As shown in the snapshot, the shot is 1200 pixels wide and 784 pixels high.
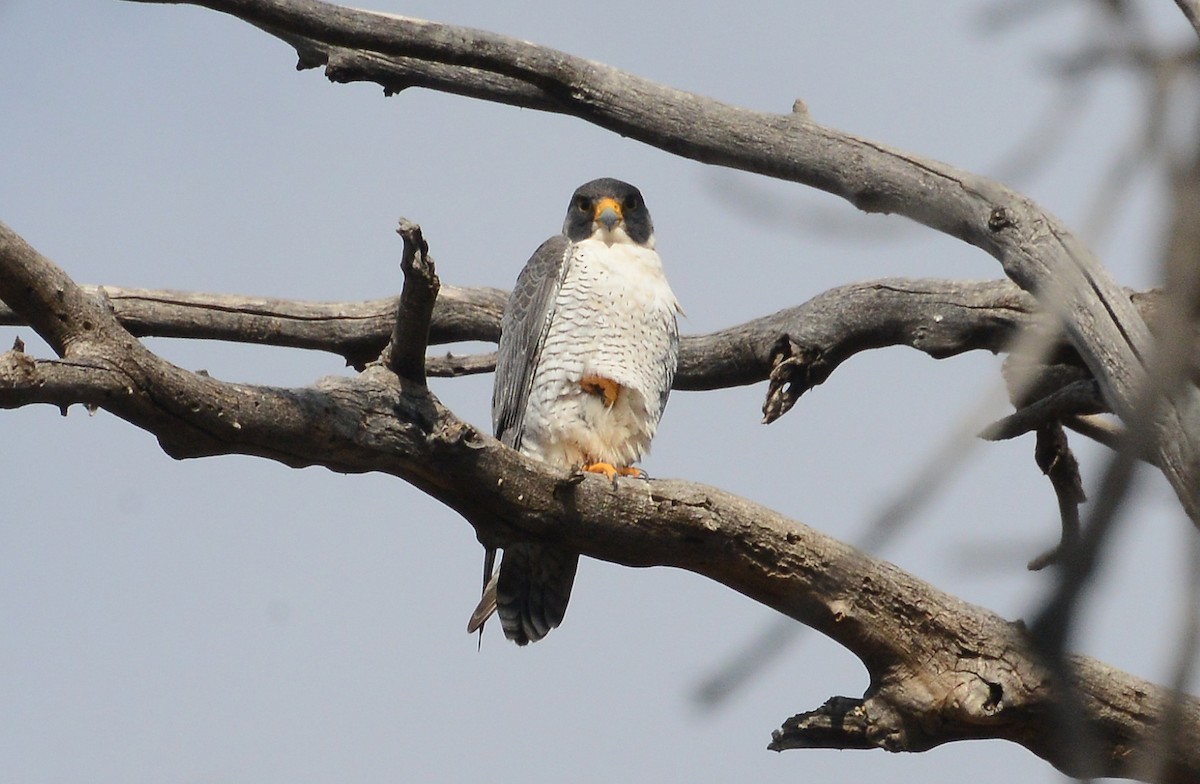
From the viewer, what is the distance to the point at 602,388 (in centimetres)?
535

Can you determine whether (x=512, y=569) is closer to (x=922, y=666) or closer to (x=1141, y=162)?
(x=922, y=666)

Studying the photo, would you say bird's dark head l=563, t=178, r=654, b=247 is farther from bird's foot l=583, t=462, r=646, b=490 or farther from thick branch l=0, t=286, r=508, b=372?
bird's foot l=583, t=462, r=646, b=490

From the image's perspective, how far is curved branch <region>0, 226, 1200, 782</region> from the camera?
351cm

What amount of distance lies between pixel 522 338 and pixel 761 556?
1957 millimetres

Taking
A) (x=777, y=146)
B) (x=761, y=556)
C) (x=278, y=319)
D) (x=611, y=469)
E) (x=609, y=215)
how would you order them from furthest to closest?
(x=609, y=215)
(x=278, y=319)
(x=611, y=469)
(x=777, y=146)
(x=761, y=556)

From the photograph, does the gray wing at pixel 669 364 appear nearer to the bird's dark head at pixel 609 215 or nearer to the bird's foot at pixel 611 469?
the bird's foot at pixel 611 469

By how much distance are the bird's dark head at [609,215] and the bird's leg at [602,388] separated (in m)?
0.86

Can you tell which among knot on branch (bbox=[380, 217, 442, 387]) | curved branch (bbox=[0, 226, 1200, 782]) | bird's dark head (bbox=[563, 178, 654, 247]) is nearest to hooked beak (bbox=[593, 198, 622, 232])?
bird's dark head (bbox=[563, 178, 654, 247])

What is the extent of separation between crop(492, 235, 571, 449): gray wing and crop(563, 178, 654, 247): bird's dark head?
353 mm

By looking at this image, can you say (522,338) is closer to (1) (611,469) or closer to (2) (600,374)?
(2) (600,374)

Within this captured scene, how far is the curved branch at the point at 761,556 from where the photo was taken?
351 cm

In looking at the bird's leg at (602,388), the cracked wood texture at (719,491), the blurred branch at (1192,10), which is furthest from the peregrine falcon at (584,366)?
the blurred branch at (1192,10)

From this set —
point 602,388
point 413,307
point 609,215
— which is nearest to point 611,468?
point 602,388

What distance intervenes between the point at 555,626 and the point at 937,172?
2218 mm
